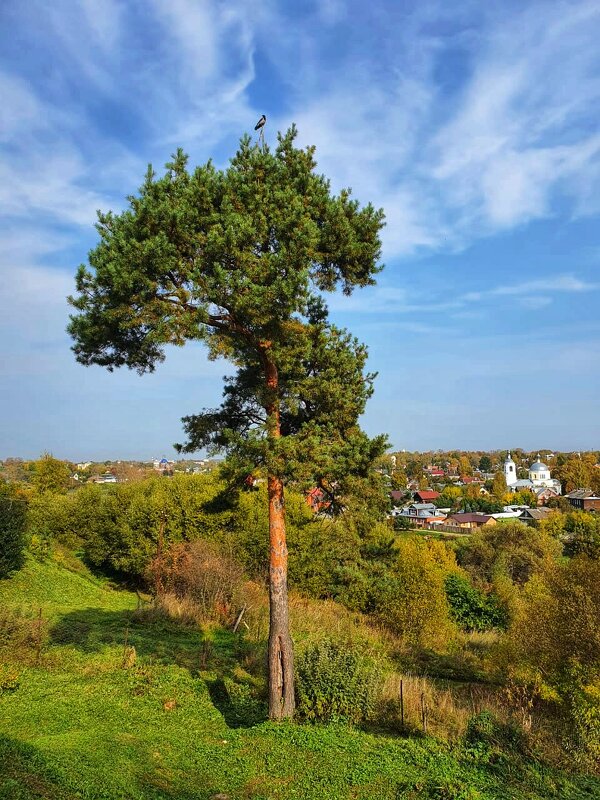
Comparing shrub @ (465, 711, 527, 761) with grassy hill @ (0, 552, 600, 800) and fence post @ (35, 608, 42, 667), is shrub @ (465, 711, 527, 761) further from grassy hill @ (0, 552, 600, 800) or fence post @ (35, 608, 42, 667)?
fence post @ (35, 608, 42, 667)

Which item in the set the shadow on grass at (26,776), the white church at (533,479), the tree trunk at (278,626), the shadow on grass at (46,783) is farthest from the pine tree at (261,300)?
the white church at (533,479)

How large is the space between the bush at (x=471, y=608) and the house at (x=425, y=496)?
2974 inches

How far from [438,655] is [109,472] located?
10893cm

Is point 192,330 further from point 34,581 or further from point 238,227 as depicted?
point 34,581

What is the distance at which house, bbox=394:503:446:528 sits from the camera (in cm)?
9012

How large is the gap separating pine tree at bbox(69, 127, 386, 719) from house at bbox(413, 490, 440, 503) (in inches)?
4114

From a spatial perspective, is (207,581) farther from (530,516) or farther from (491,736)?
(530,516)

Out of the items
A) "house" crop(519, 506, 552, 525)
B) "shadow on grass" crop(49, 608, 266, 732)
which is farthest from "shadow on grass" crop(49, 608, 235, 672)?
"house" crop(519, 506, 552, 525)

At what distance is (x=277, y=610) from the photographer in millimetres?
9359

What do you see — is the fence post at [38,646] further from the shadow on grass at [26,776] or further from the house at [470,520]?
the house at [470,520]

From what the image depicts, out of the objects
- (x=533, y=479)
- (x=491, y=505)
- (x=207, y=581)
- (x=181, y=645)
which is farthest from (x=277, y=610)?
(x=533, y=479)

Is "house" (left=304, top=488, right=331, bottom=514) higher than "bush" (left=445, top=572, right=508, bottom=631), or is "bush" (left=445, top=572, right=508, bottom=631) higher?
"house" (left=304, top=488, right=331, bottom=514)

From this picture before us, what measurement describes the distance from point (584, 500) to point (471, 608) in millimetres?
70903

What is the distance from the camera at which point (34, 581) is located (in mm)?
21219
